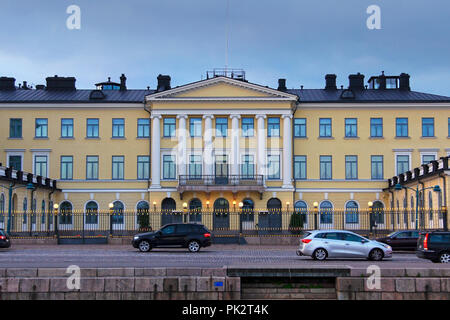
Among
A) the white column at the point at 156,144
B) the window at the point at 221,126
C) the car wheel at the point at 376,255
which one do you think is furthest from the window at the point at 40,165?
the car wheel at the point at 376,255

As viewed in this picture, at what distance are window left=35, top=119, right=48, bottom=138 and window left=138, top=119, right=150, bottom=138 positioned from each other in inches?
340

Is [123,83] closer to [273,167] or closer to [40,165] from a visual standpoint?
[40,165]

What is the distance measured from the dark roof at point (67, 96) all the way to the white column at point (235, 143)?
8.82 metres

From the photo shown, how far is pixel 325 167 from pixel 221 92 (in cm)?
1179

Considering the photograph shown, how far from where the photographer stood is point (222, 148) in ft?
206

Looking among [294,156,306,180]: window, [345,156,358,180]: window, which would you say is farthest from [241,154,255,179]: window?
[345,156,358,180]: window

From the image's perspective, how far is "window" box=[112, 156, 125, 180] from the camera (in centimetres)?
6369

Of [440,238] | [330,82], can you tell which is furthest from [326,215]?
[440,238]

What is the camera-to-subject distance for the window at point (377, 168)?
63.6 m

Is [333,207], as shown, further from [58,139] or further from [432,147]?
[58,139]

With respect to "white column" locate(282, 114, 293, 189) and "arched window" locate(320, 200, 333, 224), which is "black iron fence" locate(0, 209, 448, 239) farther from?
"white column" locate(282, 114, 293, 189)

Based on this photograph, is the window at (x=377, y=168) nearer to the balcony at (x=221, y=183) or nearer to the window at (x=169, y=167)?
the balcony at (x=221, y=183)

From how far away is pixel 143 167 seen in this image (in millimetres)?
63781
